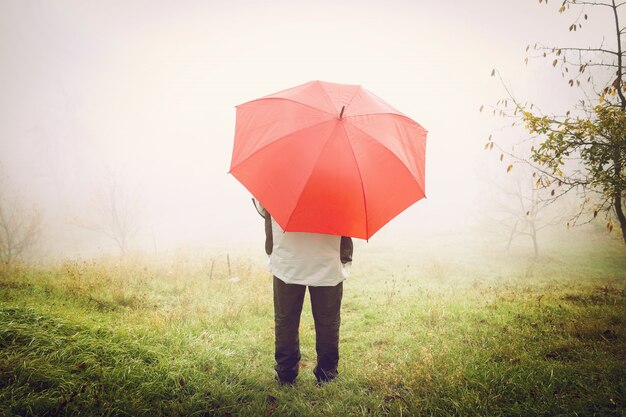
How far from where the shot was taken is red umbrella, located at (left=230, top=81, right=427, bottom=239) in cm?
239

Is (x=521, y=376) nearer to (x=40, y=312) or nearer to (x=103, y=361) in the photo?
(x=103, y=361)

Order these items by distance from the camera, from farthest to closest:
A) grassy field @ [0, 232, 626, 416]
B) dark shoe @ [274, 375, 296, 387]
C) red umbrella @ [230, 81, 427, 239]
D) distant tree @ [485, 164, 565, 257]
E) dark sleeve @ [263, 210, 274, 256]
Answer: distant tree @ [485, 164, 565, 257]
dark shoe @ [274, 375, 296, 387]
dark sleeve @ [263, 210, 274, 256]
grassy field @ [0, 232, 626, 416]
red umbrella @ [230, 81, 427, 239]

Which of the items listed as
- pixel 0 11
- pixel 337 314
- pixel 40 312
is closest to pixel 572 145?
pixel 337 314

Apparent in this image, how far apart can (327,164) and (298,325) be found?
184cm

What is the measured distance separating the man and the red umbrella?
1.79 feet

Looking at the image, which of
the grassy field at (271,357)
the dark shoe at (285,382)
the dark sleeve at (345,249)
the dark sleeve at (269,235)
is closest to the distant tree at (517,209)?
the grassy field at (271,357)

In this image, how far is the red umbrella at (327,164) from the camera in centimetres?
239

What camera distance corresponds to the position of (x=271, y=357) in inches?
159

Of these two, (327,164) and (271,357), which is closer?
(327,164)

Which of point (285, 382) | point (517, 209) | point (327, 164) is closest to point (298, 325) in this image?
point (285, 382)

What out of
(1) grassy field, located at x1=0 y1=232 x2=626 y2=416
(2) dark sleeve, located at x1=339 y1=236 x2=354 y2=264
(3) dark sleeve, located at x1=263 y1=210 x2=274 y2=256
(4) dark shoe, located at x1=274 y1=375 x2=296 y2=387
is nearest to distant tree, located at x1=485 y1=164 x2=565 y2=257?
(1) grassy field, located at x1=0 y1=232 x2=626 y2=416

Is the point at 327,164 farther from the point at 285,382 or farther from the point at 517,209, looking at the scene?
the point at 517,209

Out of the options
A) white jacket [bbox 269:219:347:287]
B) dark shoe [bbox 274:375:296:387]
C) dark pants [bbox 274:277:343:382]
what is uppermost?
white jacket [bbox 269:219:347:287]

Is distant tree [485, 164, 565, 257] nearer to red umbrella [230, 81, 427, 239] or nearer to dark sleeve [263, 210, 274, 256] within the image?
red umbrella [230, 81, 427, 239]
